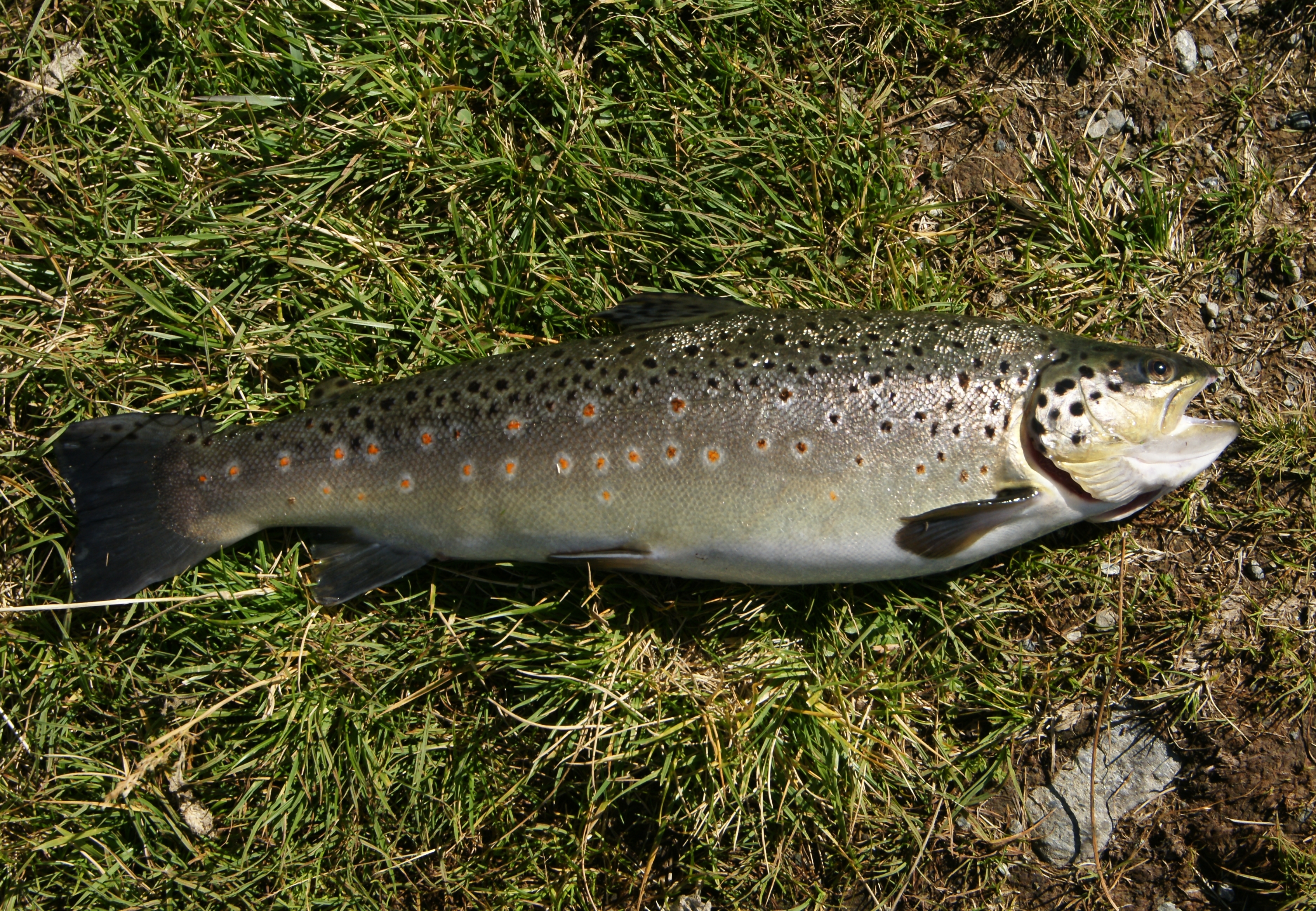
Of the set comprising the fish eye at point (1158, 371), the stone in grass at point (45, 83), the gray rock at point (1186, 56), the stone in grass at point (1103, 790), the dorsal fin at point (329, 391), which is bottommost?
the stone in grass at point (1103, 790)

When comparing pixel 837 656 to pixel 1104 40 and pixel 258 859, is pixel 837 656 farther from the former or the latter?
pixel 1104 40

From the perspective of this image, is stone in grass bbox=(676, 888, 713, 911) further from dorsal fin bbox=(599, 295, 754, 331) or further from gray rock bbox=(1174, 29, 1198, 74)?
gray rock bbox=(1174, 29, 1198, 74)

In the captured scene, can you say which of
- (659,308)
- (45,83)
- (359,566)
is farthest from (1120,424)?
(45,83)

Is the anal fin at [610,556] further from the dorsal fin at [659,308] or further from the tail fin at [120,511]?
the tail fin at [120,511]

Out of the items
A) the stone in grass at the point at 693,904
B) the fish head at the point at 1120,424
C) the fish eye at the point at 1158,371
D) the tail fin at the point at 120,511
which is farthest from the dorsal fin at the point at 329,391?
the fish eye at the point at 1158,371

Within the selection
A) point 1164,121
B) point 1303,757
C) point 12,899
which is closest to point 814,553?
point 1303,757

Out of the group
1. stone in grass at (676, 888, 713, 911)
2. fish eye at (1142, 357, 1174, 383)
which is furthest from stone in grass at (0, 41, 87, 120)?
fish eye at (1142, 357, 1174, 383)

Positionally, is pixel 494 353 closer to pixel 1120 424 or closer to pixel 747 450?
pixel 747 450
